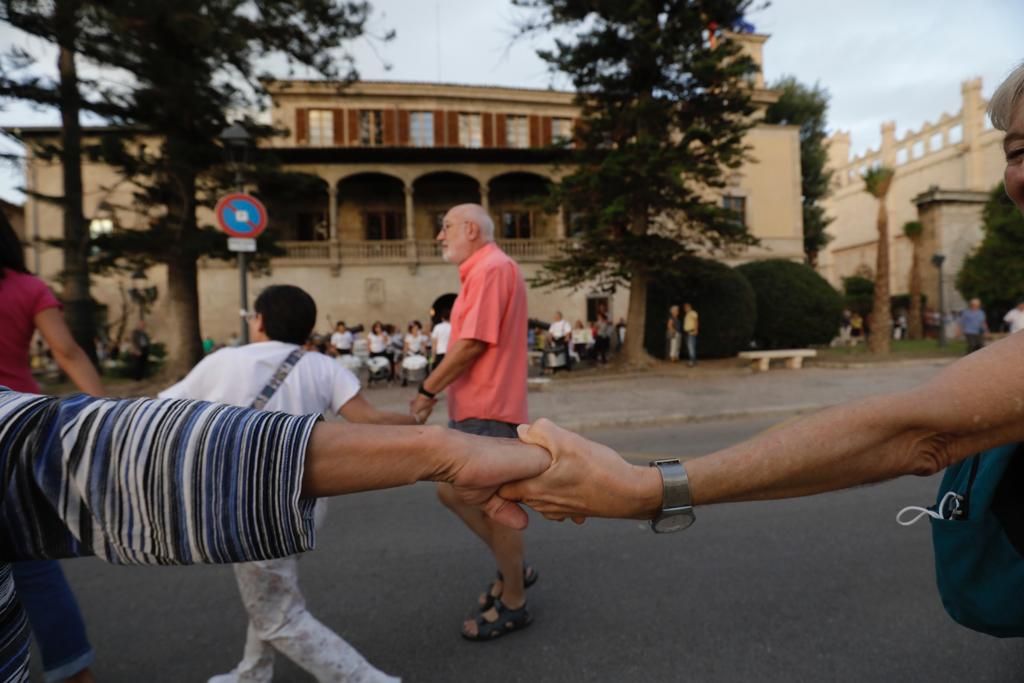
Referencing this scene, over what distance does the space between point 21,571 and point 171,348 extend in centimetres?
1414

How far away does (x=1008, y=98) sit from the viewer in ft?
4.26

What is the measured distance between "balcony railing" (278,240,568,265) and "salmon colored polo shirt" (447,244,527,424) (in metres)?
23.7

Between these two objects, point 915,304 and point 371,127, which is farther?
point 371,127

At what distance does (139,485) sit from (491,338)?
6.73ft

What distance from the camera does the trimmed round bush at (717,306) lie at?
17.3 m

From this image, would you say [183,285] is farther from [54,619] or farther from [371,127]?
[371,127]

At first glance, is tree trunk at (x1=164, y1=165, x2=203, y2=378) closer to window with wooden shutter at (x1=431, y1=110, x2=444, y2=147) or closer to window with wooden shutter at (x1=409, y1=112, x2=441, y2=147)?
window with wooden shutter at (x1=409, y1=112, x2=441, y2=147)

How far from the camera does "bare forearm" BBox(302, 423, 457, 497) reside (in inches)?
44.3

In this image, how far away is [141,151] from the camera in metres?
12.9

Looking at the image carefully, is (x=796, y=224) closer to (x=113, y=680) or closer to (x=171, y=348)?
(x=171, y=348)

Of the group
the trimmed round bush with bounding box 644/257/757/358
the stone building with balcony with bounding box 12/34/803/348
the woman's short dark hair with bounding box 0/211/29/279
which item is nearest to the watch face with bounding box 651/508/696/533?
the woman's short dark hair with bounding box 0/211/29/279

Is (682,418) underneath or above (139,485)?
underneath

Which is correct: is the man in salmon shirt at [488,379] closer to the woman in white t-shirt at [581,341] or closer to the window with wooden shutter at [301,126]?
the woman in white t-shirt at [581,341]

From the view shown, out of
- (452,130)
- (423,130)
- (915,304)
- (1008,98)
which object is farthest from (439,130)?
(1008,98)
